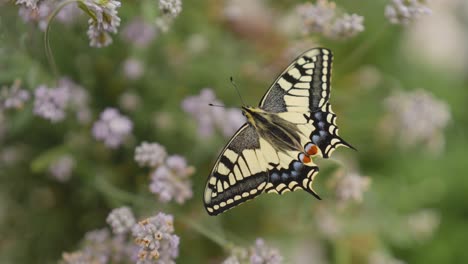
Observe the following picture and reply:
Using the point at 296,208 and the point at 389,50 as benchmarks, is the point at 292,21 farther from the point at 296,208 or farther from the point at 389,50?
the point at 296,208

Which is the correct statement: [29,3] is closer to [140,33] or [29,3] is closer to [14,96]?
[14,96]

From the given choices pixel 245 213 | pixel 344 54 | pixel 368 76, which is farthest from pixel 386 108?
pixel 245 213

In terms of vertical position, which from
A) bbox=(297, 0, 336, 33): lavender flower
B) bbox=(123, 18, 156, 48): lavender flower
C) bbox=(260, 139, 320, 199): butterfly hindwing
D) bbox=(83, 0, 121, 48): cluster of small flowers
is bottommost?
bbox=(260, 139, 320, 199): butterfly hindwing

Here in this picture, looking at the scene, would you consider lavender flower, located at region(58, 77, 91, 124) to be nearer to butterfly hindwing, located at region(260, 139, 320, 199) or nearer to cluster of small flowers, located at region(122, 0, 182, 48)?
cluster of small flowers, located at region(122, 0, 182, 48)

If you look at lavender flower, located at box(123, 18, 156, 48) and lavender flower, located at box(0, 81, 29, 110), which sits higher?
lavender flower, located at box(123, 18, 156, 48)

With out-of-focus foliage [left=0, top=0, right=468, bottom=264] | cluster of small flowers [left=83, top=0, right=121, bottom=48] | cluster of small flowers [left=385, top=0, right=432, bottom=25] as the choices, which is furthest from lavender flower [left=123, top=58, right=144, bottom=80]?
cluster of small flowers [left=385, top=0, right=432, bottom=25]

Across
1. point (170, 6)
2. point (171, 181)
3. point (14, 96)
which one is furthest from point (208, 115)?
point (14, 96)

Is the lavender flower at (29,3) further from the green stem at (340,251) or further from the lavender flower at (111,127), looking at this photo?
the green stem at (340,251)
